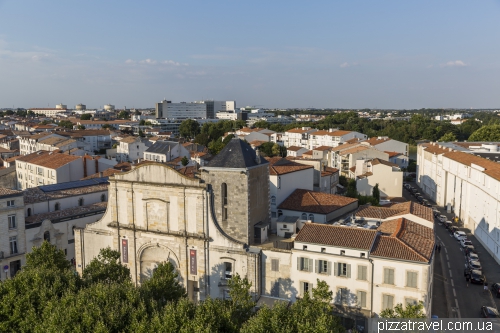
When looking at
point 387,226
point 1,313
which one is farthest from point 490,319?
point 1,313

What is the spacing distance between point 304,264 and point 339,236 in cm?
338

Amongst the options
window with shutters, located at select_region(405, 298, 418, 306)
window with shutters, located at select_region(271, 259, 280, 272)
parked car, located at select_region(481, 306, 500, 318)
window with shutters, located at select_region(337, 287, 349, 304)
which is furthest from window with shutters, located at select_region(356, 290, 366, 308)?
parked car, located at select_region(481, 306, 500, 318)

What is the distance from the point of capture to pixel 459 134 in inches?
5846

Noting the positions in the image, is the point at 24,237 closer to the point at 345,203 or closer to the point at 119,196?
the point at 119,196

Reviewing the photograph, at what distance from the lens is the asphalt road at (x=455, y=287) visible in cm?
3588

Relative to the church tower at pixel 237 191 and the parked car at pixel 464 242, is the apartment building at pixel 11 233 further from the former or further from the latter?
the parked car at pixel 464 242

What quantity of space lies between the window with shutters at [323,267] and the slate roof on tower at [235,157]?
957 cm

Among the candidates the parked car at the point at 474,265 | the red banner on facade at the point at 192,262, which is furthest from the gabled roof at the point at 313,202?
the parked car at the point at 474,265

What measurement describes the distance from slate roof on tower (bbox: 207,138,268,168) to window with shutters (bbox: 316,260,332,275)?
9.57 meters

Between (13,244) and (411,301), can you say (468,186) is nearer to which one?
(411,301)

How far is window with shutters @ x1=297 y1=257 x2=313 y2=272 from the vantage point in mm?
32156

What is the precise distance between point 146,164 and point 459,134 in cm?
13731

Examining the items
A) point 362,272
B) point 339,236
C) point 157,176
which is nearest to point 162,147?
point 157,176

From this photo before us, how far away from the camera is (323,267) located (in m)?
31.7
